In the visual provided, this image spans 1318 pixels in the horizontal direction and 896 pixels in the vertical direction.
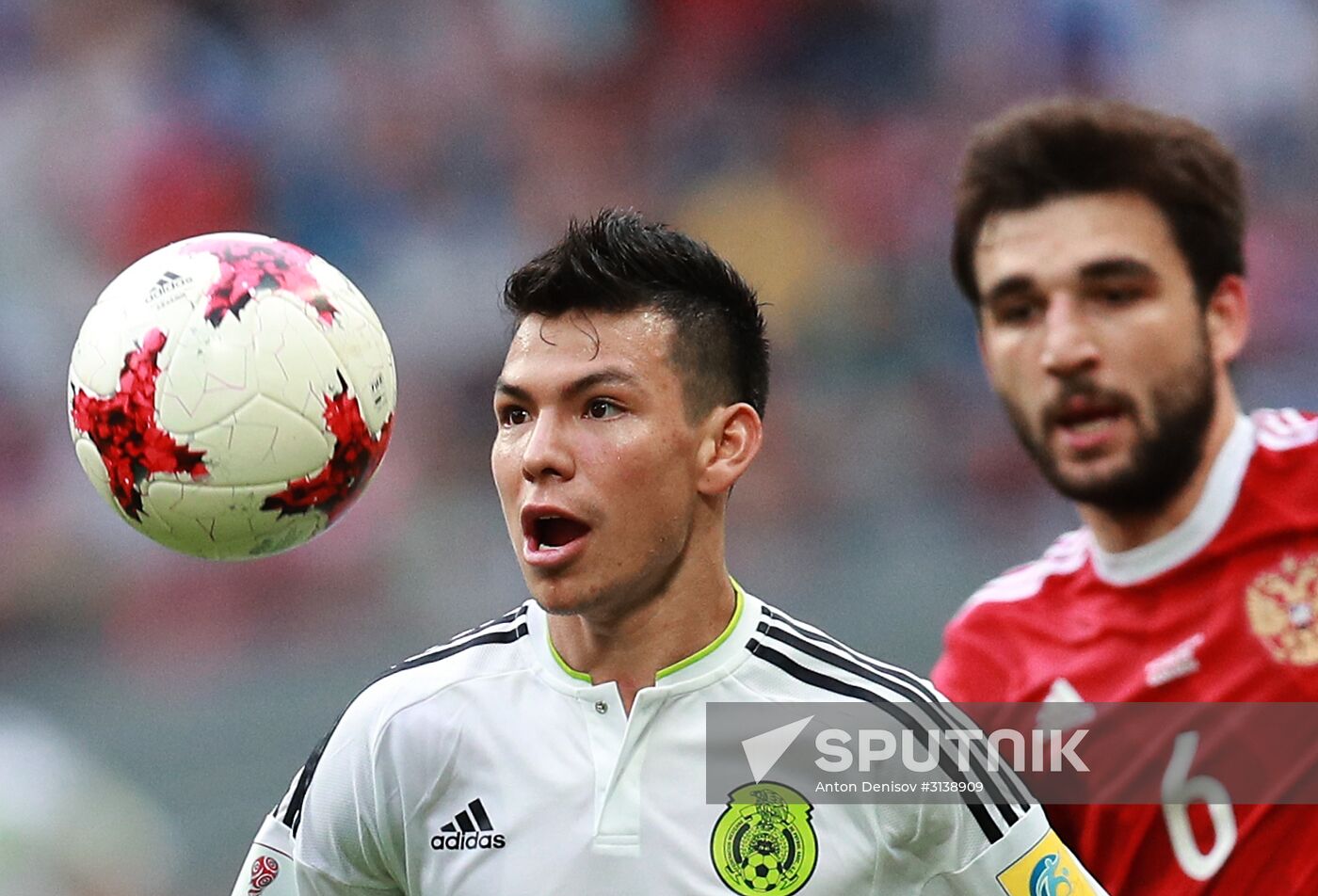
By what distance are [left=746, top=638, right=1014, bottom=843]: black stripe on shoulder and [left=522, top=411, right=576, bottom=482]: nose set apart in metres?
0.50

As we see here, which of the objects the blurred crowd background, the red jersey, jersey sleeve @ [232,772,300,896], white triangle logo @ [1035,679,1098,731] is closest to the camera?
jersey sleeve @ [232,772,300,896]

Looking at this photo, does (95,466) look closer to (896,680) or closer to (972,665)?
(896,680)

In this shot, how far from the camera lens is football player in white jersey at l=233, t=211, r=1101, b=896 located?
3.11m

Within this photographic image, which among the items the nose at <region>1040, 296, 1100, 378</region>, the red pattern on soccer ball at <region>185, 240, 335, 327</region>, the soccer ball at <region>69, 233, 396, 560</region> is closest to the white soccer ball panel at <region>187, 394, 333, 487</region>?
the soccer ball at <region>69, 233, 396, 560</region>

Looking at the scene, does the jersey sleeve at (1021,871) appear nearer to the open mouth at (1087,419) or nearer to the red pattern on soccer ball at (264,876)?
the open mouth at (1087,419)

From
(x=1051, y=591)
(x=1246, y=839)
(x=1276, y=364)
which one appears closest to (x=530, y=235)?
(x=1276, y=364)

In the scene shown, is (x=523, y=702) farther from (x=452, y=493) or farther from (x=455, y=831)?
(x=452, y=493)

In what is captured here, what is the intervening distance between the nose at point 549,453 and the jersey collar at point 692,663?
1.18ft

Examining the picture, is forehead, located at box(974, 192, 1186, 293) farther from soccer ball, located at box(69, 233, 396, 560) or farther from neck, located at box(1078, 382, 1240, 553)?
soccer ball, located at box(69, 233, 396, 560)

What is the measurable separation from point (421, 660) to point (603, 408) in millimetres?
608

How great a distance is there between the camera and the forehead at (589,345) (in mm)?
3191

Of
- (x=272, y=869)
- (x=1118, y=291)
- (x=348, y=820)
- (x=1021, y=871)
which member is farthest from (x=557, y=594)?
(x=1118, y=291)

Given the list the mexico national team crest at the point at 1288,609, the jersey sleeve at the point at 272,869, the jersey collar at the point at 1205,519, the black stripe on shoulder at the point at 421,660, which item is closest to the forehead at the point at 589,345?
the black stripe on shoulder at the point at 421,660

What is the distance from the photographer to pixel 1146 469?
12.8 ft
